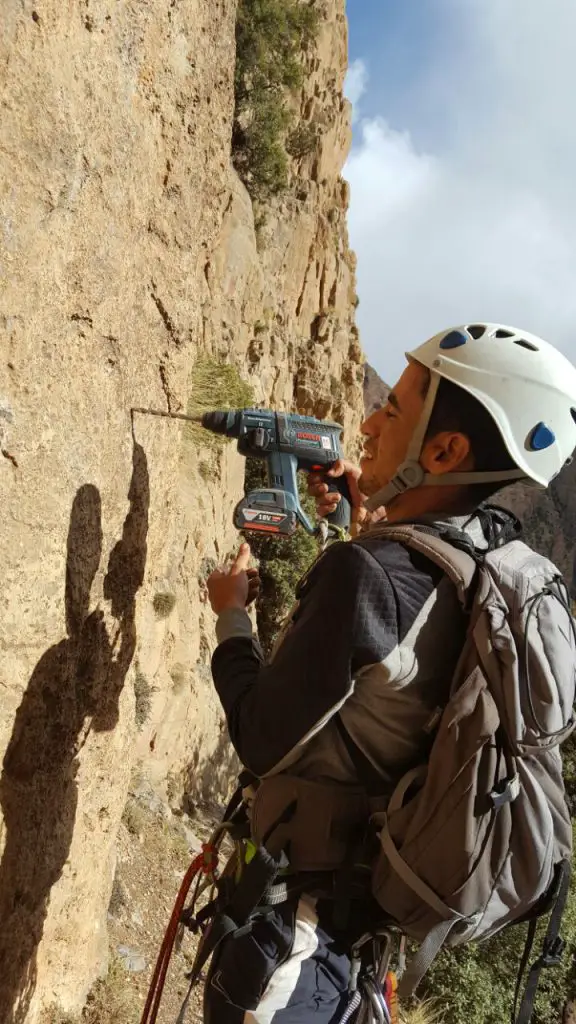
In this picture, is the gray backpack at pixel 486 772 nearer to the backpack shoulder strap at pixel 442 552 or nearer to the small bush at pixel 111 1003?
the backpack shoulder strap at pixel 442 552

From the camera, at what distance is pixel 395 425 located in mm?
1958

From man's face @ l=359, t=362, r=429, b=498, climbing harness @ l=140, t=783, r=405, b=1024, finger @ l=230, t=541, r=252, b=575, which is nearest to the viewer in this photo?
climbing harness @ l=140, t=783, r=405, b=1024

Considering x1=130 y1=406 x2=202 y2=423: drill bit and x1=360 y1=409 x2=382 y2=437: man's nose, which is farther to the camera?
x1=130 y1=406 x2=202 y2=423: drill bit

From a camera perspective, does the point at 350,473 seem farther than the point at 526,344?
Yes

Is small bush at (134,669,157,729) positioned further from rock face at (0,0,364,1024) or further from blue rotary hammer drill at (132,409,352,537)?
blue rotary hammer drill at (132,409,352,537)

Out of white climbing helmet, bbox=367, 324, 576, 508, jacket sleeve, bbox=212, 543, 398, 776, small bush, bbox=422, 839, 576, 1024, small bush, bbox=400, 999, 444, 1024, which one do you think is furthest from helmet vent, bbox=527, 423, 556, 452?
small bush, bbox=422, 839, 576, 1024

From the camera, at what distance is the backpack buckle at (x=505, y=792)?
1.58 metres

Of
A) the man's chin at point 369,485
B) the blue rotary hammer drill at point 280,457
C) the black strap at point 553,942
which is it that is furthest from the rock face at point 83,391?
the black strap at point 553,942

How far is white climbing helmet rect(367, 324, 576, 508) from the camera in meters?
1.84

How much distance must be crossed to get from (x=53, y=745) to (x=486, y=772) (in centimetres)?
125

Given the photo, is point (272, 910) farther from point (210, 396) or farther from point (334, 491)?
point (210, 396)

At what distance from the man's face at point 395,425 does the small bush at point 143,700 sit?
18.0ft

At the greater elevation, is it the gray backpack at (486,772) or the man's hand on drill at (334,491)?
the man's hand on drill at (334,491)

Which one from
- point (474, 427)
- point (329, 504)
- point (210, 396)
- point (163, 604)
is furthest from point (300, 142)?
point (474, 427)
